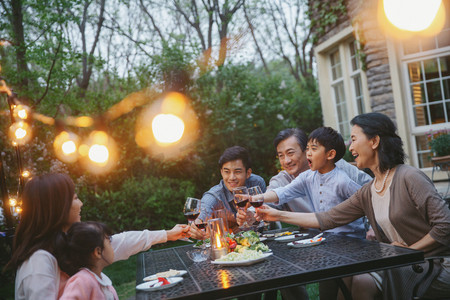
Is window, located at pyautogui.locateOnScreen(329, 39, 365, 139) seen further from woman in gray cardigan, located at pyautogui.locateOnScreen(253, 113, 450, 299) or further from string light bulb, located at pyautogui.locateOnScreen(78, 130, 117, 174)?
woman in gray cardigan, located at pyautogui.locateOnScreen(253, 113, 450, 299)

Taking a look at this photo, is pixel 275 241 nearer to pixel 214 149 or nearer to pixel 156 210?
pixel 156 210

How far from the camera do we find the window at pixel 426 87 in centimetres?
859

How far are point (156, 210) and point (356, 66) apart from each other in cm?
564

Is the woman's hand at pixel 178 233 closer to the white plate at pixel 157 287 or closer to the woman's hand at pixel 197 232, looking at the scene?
the woman's hand at pixel 197 232

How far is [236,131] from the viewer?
11.7 metres

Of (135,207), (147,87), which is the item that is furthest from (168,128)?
(135,207)

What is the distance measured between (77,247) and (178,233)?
1122mm

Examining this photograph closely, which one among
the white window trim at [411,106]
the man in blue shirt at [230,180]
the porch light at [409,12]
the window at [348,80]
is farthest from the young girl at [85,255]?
the window at [348,80]

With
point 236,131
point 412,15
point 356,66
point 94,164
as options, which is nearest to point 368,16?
point 356,66

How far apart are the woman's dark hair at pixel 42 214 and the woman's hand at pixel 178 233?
40.8 inches

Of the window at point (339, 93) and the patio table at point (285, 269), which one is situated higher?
the window at point (339, 93)

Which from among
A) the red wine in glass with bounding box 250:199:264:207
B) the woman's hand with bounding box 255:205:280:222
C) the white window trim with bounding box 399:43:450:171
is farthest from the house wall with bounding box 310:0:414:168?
the red wine in glass with bounding box 250:199:264:207

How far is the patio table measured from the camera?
192cm

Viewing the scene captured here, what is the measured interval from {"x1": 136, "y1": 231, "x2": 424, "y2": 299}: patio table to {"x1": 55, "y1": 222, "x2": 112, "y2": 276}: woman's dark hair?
0.32 metres
